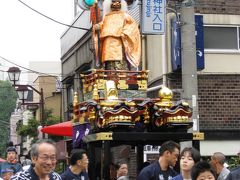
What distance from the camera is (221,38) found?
58.0 feet

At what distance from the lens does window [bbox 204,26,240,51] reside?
57.6 ft

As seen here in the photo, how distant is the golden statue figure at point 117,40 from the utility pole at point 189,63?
3.34 ft

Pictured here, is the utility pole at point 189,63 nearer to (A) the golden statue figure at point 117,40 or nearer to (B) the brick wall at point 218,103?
(A) the golden statue figure at point 117,40

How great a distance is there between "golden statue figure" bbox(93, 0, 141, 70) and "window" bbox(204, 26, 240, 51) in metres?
6.20

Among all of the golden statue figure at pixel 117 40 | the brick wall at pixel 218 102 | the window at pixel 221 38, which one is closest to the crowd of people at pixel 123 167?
the golden statue figure at pixel 117 40

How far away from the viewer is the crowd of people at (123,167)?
562cm

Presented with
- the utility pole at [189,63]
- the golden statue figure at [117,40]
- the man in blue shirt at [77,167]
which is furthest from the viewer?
the golden statue figure at [117,40]

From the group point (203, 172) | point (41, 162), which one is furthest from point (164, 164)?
point (41, 162)

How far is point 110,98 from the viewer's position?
1060 centimetres

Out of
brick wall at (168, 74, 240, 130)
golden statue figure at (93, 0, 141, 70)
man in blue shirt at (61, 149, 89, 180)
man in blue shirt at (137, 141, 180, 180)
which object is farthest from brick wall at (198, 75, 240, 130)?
man in blue shirt at (137, 141, 180, 180)

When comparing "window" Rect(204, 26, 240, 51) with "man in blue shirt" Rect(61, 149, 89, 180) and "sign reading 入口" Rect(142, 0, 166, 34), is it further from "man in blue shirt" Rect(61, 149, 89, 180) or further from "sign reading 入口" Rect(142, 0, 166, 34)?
"man in blue shirt" Rect(61, 149, 89, 180)

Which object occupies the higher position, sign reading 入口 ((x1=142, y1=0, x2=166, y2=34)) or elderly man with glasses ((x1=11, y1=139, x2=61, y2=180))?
sign reading 入口 ((x1=142, y1=0, x2=166, y2=34))

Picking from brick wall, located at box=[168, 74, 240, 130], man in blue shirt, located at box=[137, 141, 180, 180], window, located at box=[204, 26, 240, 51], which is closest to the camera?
man in blue shirt, located at box=[137, 141, 180, 180]

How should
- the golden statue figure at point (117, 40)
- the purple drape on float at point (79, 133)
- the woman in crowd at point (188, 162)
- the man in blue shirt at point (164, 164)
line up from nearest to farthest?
the woman in crowd at point (188, 162) → the man in blue shirt at point (164, 164) → the purple drape on float at point (79, 133) → the golden statue figure at point (117, 40)
